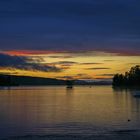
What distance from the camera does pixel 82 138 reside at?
32.0 metres

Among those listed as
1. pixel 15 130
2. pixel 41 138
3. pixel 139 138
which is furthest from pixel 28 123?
pixel 139 138

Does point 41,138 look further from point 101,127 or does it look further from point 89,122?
point 89,122

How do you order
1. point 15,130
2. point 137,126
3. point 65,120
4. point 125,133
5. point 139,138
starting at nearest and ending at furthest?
1. point 139,138
2. point 125,133
3. point 15,130
4. point 137,126
5. point 65,120

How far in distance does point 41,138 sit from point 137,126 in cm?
1271

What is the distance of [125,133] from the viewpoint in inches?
1371

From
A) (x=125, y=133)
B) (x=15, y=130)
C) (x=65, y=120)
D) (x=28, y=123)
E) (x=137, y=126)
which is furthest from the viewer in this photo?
(x=65, y=120)

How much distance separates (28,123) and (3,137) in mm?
11102

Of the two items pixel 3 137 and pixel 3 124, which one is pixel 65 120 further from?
pixel 3 137

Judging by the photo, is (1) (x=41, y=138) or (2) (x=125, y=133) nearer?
(1) (x=41, y=138)

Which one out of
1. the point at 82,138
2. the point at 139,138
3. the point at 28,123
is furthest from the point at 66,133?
the point at 28,123

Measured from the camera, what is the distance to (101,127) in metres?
40.3

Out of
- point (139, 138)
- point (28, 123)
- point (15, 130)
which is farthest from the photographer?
point (28, 123)

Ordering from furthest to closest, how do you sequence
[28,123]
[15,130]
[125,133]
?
[28,123], [15,130], [125,133]

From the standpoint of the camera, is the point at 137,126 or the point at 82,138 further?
the point at 137,126
